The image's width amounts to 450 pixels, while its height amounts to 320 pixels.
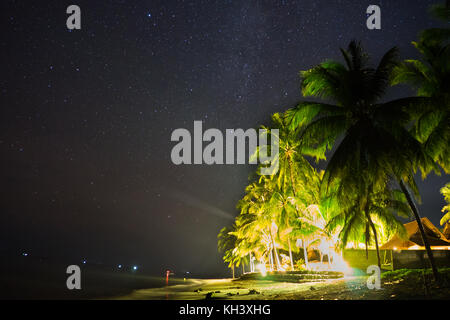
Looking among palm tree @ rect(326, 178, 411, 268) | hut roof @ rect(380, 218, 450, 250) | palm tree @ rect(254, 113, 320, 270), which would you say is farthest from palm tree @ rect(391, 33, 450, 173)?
hut roof @ rect(380, 218, 450, 250)

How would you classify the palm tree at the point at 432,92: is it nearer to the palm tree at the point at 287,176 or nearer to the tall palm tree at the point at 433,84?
the tall palm tree at the point at 433,84

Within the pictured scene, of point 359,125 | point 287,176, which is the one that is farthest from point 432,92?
point 287,176

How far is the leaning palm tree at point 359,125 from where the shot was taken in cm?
1084

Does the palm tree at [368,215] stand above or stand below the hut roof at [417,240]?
above

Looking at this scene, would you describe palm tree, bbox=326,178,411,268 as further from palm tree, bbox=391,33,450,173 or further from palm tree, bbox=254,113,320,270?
palm tree, bbox=254,113,320,270

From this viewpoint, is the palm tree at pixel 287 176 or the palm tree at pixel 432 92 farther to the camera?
the palm tree at pixel 287 176

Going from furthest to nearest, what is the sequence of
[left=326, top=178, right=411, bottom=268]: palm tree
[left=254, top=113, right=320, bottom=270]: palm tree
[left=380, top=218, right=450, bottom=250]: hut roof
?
[left=254, top=113, right=320, bottom=270]: palm tree → [left=380, top=218, right=450, bottom=250]: hut roof → [left=326, top=178, right=411, bottom=268]: palm tree

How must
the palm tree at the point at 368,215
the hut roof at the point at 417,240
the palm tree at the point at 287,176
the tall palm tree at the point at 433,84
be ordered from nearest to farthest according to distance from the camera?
the tall palm tree at the point at 433,84, the palm tree at the point at 368,215, the hut roof at the point at 417,240, the palm tree at the point at 287,176

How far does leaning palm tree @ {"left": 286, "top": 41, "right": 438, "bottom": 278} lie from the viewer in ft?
35.6

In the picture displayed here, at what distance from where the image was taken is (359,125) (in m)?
12.0

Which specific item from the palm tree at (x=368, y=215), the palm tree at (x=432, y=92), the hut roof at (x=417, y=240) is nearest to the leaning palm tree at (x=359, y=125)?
the palm tree at (x=432, y=92)

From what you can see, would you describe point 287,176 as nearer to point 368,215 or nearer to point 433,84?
point 368,215
